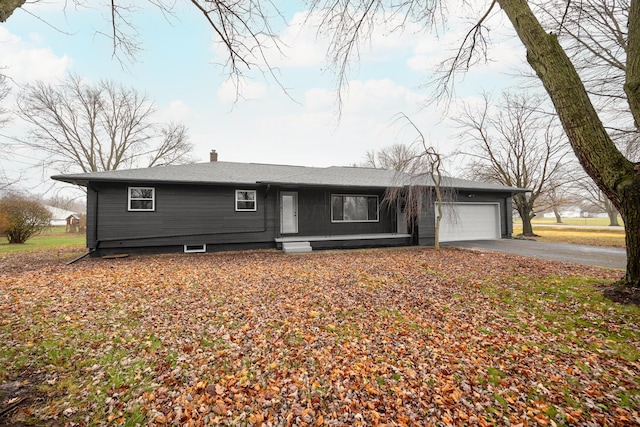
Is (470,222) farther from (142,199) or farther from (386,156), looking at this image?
(386,156)

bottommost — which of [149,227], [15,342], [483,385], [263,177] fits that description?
[483,385]

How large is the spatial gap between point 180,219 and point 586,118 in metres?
11.6

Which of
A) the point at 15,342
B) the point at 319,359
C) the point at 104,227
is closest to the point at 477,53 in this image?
the point at 319,359

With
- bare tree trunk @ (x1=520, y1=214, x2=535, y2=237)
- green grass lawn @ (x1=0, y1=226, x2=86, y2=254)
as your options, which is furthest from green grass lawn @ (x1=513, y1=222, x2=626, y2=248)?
green grass lawn @ (x1=0, y1=226, x2=86, y2=254)

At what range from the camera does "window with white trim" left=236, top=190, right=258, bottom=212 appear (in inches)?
434

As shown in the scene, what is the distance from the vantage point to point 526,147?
59.7ft

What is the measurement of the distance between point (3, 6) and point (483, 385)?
5.77 m

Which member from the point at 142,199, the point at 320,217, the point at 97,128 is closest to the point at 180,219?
the point at 142,199

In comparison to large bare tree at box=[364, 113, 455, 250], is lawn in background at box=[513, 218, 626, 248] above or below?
below

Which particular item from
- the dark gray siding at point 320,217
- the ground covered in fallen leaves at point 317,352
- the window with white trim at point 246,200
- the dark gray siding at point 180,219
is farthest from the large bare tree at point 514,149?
the dark gray siding at point 180,219

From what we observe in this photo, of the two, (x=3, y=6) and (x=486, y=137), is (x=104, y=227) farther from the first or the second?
(x=486, y=137)

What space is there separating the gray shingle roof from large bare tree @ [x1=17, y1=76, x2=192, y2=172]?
1415 cm

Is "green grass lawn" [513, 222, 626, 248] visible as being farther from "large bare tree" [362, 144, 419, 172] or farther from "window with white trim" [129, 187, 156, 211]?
"window with white trim" [129, 187, 156, 211]

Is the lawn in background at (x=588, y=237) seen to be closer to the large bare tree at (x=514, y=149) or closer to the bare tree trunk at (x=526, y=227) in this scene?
the bare tree trunk at (x=526, y=227)
